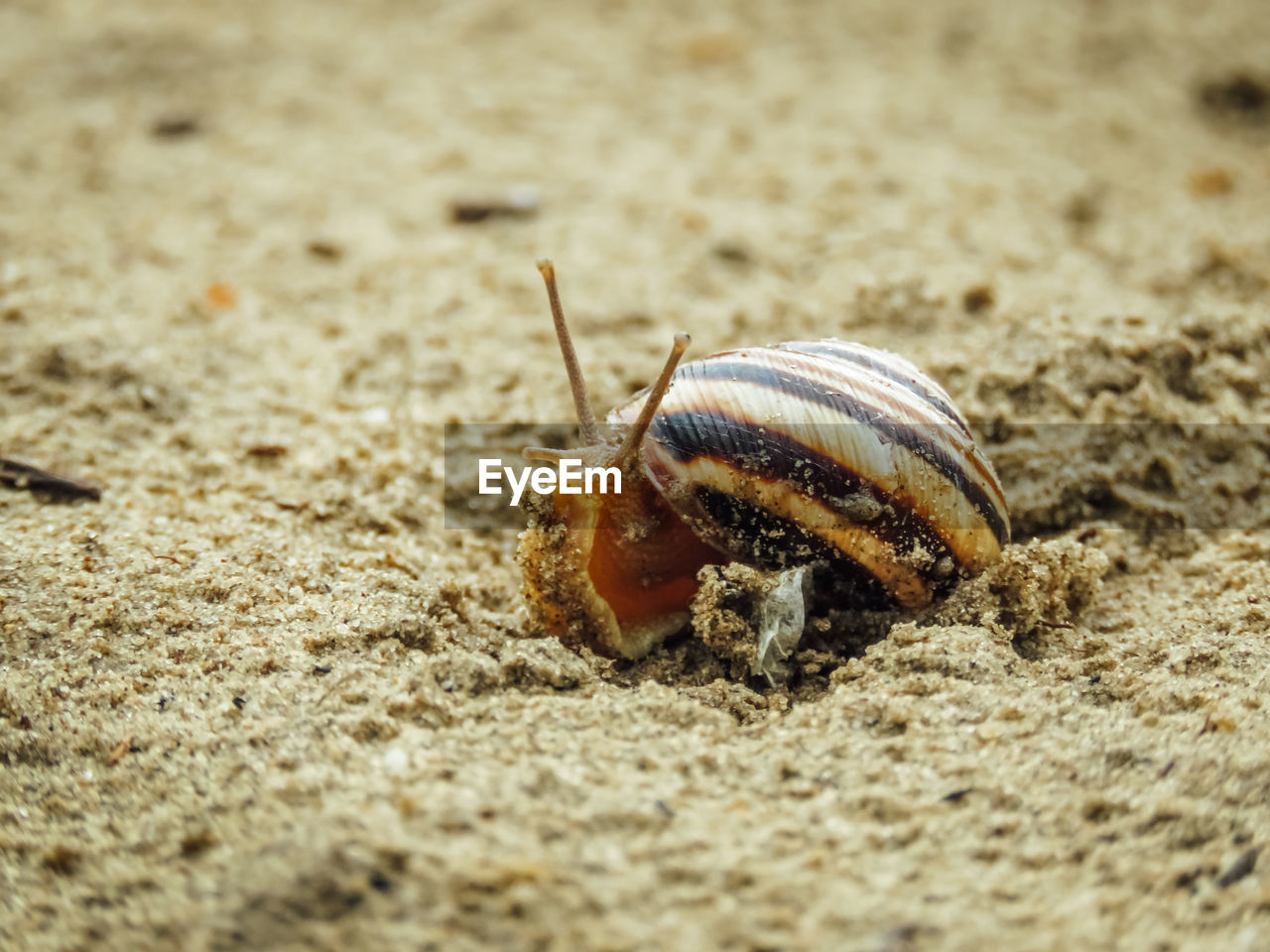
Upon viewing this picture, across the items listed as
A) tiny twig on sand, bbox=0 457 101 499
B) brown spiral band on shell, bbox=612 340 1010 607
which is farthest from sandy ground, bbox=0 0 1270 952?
brown spiral band on shell, bbox=612 340 1010 607

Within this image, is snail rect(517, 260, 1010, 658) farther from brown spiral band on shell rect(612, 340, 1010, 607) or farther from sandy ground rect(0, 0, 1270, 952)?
sandy ground rect(0, 0, 1270, 952)

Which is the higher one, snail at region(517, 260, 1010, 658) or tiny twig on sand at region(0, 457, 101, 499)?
snail at region(517, 260, 1010, 658)

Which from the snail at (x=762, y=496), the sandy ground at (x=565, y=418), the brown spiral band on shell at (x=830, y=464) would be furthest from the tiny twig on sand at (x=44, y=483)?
the brown spiral band on shell at (x=830, y=464)

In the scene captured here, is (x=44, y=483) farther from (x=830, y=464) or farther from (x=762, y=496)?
(x=830, y=464)

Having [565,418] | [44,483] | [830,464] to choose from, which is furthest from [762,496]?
[44,483]

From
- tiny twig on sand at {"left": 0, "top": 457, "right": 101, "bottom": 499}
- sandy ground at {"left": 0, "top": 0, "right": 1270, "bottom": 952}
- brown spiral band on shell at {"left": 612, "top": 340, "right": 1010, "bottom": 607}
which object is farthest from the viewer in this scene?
tiny twig on sand at {"left": 0, "top": 457, "right": 101, "bottom": 499}

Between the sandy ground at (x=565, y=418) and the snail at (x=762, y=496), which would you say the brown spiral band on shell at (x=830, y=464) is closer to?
the snail at (x=762, y=496)

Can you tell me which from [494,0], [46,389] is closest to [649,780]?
[46,389]
